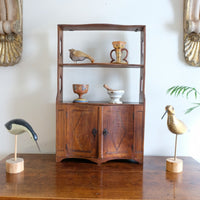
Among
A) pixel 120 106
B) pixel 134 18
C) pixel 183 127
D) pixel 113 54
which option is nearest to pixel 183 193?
pixel 183 127

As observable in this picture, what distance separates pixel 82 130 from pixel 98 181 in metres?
0.40

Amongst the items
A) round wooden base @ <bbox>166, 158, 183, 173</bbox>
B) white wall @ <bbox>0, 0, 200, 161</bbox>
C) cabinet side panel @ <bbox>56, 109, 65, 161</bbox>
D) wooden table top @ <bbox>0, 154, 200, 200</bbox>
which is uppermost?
white wall @ <bbox>0, 0, 200, 161</bbox>

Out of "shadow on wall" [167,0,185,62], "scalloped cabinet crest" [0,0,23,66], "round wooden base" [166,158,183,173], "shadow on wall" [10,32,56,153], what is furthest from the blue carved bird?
"shadow on wall" [167,0,185,62]

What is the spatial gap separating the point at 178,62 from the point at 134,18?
52cm

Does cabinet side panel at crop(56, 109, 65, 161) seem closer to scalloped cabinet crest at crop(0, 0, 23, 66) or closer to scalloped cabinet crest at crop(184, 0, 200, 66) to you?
scalloped cabinet crest at crop(0, 0, 23, 66)

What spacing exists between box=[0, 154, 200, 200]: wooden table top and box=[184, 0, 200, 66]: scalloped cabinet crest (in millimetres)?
840

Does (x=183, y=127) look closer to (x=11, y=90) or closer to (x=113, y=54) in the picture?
(x=113, y=54)

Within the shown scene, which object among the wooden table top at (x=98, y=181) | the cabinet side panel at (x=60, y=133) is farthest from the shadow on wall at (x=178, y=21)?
the cabinet side panel at (x=60, y=133)

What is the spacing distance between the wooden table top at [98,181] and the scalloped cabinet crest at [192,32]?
2.76 ft

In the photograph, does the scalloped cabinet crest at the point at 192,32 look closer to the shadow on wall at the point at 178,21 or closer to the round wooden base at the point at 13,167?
the shadow on wall at the point at 178,21

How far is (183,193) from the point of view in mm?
1116

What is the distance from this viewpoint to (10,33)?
1.73 m

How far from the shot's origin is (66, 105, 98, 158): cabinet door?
4.91 feet

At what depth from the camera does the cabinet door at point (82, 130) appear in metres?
1.50
